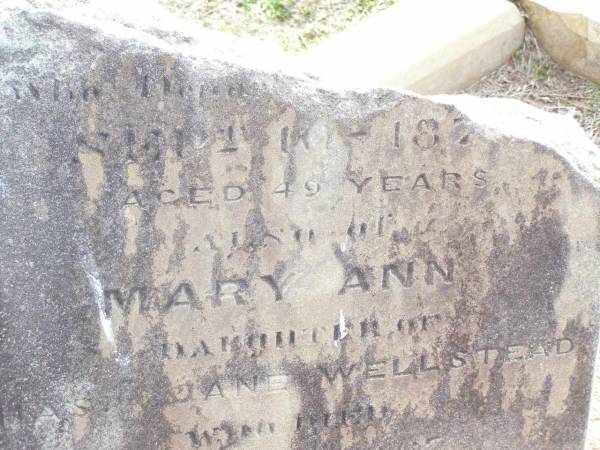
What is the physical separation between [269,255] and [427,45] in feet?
5.99

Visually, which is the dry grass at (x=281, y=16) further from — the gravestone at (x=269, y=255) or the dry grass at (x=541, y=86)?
the gravestone at (x=269, y=255)

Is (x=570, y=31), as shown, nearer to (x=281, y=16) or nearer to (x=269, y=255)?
(x=281, y=16)

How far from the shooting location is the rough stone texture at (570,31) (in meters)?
3.79

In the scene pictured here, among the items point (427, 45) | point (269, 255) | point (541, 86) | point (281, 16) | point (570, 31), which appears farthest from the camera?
point (281, 16)

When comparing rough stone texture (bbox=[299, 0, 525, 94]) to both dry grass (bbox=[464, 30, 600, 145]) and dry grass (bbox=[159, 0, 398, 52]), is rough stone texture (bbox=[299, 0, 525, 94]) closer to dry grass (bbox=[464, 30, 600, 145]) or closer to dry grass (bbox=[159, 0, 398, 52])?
dry grass (bbox=[464, 30, 600, 145])

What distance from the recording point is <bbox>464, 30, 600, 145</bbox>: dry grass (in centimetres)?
385

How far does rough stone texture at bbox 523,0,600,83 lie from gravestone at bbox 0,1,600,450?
170 centimetres

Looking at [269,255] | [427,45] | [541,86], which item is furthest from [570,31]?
[269,255]

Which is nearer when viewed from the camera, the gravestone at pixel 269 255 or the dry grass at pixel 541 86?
the gravestone at pixel 269 255

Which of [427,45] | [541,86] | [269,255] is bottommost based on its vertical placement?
[269,255]

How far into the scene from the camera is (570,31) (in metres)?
3.85

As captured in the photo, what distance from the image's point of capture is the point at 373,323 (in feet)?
7.20

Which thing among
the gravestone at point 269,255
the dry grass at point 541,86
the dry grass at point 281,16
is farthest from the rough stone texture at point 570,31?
the gravestone at point 269,255

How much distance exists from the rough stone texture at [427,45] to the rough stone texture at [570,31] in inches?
3.0
